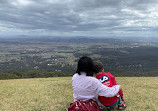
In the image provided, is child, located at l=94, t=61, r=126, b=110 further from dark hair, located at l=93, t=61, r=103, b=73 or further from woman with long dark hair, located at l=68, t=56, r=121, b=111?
woman with long dark hair, located at l=68, t=56, r=121, b=111

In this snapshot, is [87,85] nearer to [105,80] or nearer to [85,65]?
[85,65]

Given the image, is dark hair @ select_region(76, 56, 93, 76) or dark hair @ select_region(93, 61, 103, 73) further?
dark hair @ select_region(93, 61, 103, 73)

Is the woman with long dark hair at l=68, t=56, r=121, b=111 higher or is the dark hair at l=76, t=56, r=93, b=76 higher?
the dark hair at l=76, t=56, r=93, b=76

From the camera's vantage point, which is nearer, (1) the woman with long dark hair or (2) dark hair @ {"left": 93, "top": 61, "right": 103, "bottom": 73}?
(1) the woman with long dark hair

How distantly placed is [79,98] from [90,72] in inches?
40.7

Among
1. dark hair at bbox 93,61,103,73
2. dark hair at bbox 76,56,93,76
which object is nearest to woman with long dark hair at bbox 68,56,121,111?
dark hair at bbox 76,56,93,76

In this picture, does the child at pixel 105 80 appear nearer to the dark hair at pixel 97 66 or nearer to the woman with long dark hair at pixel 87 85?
the dark hair at pixel 97 66

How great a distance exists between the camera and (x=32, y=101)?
7.20m

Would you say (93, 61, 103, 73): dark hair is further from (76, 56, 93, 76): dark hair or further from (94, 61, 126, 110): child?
(76, 56, 93, 76): dark hair

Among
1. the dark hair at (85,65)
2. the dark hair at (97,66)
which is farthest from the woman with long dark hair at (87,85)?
the dark hair at (97,66)

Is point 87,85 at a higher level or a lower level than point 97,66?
lower

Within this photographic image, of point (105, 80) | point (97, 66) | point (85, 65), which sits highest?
point (85, 65)

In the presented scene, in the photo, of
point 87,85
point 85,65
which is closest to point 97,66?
point 85,65

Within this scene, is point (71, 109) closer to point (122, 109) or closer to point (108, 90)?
point (108, 90)
